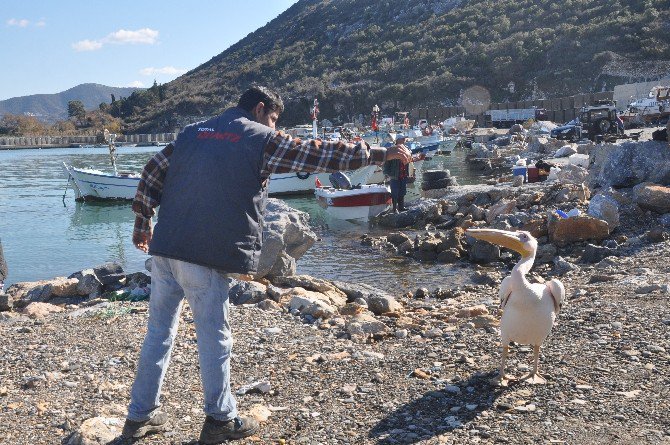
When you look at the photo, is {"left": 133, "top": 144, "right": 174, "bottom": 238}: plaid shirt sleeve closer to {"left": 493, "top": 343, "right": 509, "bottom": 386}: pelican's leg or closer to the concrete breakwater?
{"left": 493, "top": 343, "right": 509, "bottom": 386}: pelican's leg

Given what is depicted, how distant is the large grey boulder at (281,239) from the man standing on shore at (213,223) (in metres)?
5.87

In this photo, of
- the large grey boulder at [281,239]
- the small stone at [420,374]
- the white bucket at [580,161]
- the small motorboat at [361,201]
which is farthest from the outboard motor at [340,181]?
the small stone at [420,374]

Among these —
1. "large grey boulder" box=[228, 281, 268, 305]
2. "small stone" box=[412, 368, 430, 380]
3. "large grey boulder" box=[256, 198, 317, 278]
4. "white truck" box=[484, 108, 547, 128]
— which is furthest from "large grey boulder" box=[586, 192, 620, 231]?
"white truck" box=[484, 108, 547, 128]

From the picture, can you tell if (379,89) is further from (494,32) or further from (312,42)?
(312,42)

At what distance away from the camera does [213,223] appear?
3.94 metres

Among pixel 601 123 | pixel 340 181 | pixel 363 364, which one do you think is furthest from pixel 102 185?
pixel 363 364

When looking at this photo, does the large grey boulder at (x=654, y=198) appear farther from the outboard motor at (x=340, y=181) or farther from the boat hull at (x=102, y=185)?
the boat hull at (x=102, y=185)

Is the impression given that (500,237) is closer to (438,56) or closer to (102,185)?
(102,185)

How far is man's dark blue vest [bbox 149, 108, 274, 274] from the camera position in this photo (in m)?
3.93

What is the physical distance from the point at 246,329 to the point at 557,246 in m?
7.69

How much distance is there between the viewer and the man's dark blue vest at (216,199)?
3932mm

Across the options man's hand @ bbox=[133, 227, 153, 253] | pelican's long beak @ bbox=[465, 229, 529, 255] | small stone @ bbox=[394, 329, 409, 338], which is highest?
man's hand @ bbox=[133, 227, 153, 253]

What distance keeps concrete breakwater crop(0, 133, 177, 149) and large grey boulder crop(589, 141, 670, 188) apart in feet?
332

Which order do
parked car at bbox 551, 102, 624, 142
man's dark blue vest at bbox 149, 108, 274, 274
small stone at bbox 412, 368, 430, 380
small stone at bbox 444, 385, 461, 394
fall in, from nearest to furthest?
man's dark blue vest at bbox 149, 108, 274, 274, small stone at bbox 444, 385, 461, 394, small stone at bbox 412, 368, 430, 380, parked car at bbox 551, 102, 624, 142
